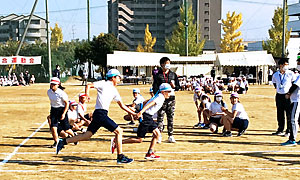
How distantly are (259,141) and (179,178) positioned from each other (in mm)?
4202

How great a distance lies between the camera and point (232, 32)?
7250cm

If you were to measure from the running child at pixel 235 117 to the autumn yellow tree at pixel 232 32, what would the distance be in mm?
64302

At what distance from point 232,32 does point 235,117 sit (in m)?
64.8

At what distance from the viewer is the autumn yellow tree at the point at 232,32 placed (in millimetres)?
72062

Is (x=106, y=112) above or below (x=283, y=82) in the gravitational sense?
below

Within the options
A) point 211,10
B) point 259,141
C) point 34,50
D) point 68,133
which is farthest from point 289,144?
point 211,10

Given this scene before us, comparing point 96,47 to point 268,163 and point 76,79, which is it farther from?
point 268,163

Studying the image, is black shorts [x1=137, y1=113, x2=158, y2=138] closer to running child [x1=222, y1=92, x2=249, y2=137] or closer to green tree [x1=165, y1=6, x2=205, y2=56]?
running child [x1=222, y1=92, x2=249, y2=137]

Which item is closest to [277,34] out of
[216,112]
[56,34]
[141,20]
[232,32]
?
[232,32]

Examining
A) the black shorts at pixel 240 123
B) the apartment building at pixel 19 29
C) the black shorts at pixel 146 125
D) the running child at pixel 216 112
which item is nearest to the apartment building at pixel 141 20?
the apartment building at pixel 19 29

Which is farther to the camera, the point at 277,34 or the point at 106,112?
the point at 277,34

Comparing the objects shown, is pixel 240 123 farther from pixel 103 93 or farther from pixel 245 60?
pixel 245 60

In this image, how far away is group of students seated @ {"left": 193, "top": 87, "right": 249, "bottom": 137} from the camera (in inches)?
397

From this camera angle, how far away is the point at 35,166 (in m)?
7.19
